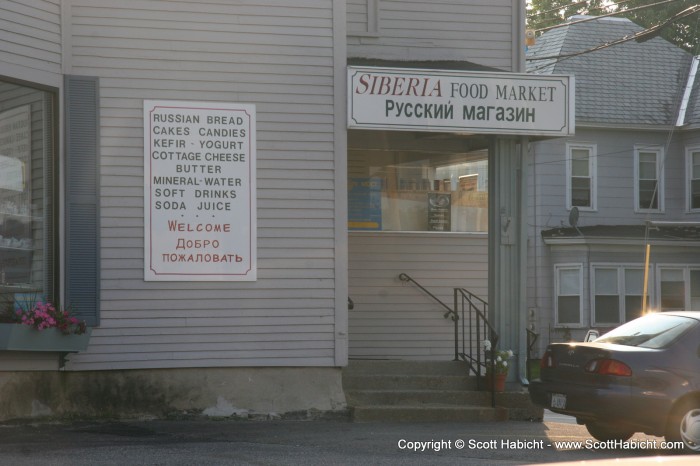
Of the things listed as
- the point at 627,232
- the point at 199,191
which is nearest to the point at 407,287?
the point at 199,191

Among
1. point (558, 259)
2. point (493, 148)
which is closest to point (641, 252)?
point (558, 259)

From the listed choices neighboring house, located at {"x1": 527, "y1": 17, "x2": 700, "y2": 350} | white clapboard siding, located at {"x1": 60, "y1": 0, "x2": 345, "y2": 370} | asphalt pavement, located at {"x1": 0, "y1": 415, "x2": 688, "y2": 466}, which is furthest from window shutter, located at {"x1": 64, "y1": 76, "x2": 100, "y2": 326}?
→ neighboring house, located at {"x1": 527, "y1": 17, "x2": 700, "y2": 350}

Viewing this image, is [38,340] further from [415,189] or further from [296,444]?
[415,189]

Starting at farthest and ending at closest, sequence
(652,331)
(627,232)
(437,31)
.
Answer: (627,232), (437,31), (652,331)

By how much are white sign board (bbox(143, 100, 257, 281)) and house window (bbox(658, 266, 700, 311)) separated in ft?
65.7

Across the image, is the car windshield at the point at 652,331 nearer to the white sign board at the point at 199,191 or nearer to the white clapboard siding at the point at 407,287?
the white sign board at the point at 199,191

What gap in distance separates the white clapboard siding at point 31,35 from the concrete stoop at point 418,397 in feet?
17.5

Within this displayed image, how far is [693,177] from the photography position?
31234mm

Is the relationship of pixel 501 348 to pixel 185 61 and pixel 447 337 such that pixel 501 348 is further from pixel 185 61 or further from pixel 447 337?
pixel 185 61

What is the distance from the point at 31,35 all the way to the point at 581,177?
69.6ft

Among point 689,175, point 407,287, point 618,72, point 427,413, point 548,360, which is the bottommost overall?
point 427,413

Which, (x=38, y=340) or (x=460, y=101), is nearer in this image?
(x=38, y=340)

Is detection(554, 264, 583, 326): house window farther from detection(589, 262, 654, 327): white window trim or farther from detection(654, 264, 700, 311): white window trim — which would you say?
detection(654, 264, 700, 311): white window trim

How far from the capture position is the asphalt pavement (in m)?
10.0
